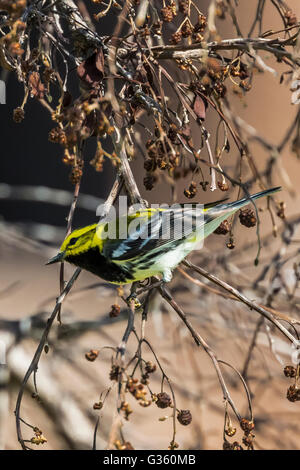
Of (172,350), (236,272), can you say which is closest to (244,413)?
(172,350)

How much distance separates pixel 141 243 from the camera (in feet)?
4.83

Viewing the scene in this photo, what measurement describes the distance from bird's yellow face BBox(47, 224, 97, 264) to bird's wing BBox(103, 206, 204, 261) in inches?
1.7

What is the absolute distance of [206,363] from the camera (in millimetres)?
2188

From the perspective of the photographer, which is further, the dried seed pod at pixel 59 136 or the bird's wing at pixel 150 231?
the bird's wing at pixel 150 231

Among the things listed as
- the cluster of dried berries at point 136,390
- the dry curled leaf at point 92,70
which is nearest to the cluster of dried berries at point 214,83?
the dry curled leaf at point 92,70

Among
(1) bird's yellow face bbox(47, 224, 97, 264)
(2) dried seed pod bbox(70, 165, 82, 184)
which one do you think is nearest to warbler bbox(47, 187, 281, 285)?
(1) bird's yellow face bbox(47, 224, 97, 264)

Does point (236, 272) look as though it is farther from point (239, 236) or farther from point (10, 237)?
point (10, 237)

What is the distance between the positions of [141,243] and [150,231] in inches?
1.5

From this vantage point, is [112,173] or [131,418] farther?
[112,173]

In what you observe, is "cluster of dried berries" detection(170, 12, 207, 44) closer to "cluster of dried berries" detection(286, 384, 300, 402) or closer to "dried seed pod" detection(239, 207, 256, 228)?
"dried seed pod" detection(239, 207, 256, 228)

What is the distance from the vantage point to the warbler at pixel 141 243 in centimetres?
144

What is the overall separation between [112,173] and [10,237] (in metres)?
0.60

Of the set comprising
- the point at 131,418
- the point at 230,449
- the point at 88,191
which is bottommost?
the point at 230,449

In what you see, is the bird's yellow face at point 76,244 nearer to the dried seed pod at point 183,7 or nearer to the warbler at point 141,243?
the warbler at point 141,243
